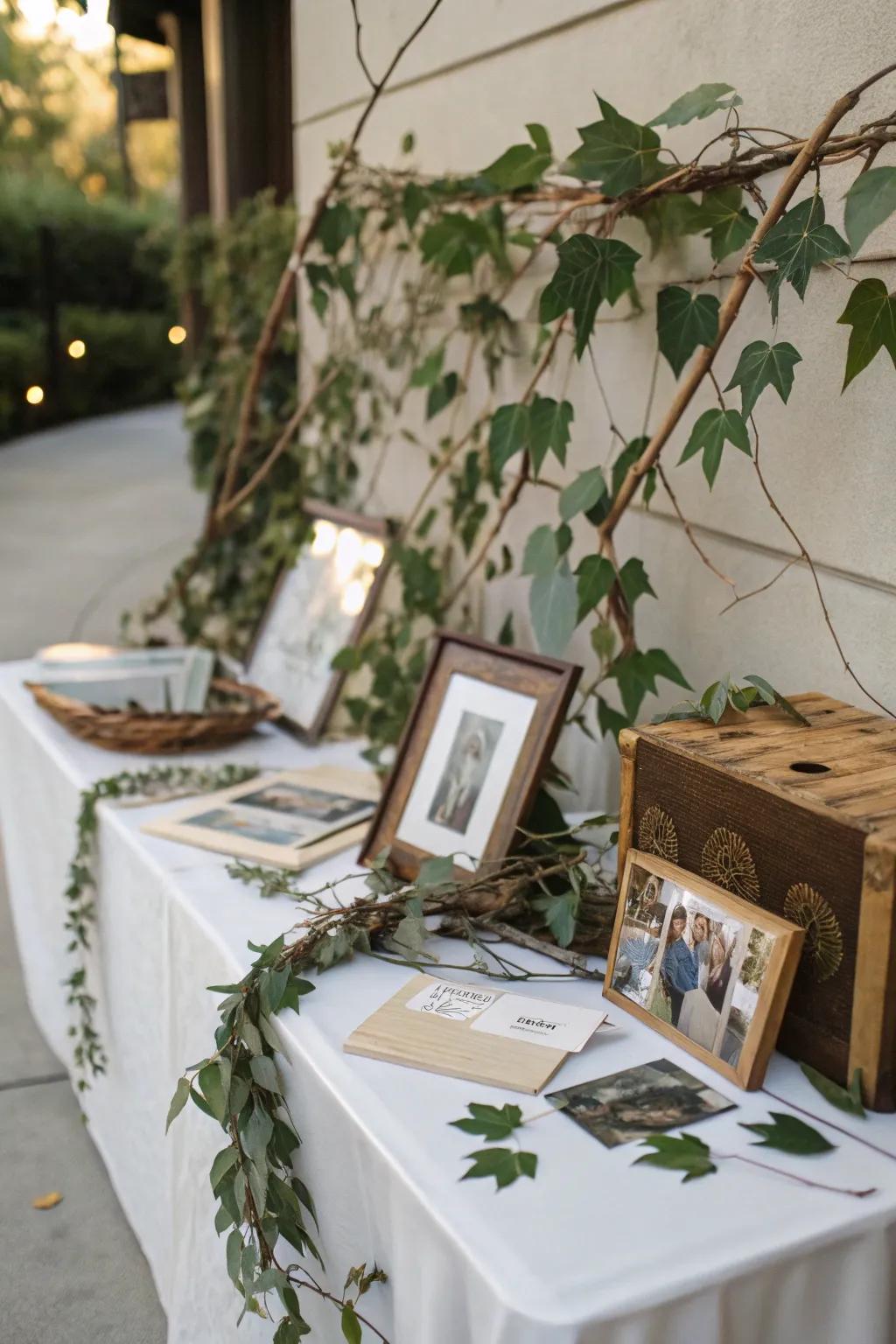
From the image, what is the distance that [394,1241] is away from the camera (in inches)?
38.4

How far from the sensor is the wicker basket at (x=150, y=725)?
6.42 ft

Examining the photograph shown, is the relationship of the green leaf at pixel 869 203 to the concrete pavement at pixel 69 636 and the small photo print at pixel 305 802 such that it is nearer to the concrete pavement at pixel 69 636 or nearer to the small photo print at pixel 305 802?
the small photo print at pixel 305 802

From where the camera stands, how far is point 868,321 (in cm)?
109

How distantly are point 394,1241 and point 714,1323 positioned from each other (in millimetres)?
262

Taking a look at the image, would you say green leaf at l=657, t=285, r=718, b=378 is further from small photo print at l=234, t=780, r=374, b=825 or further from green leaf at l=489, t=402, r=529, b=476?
small photo print at l=234, t=780, r=374, b=825

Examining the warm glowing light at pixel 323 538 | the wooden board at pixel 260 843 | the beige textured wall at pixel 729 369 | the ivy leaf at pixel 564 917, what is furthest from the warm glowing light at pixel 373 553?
the ivy leaf at pixel 564 917

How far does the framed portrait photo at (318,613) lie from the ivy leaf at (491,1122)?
3.86 feet

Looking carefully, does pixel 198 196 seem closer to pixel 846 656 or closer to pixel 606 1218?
pixel 846 656

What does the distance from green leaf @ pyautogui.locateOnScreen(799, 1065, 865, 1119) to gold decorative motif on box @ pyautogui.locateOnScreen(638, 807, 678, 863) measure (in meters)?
0.24

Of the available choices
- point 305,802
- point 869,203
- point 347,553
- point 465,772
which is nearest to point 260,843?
point 305,802

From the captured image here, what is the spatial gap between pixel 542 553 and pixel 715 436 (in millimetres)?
303

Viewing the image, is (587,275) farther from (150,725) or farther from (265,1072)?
(150,725)

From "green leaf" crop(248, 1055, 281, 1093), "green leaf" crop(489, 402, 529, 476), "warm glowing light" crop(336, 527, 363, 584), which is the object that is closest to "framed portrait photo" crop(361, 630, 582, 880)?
"green leaf" crop(489, 402, 529, 476)

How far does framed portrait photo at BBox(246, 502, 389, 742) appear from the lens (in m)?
2.17
